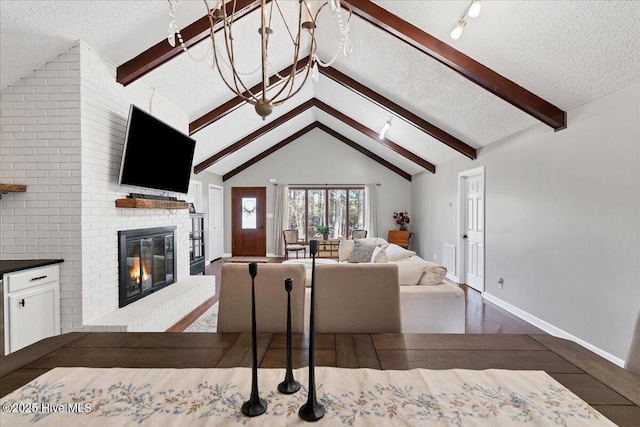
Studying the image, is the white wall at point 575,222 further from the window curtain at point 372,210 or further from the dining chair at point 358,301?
Answer: the window curtain at point 372,210

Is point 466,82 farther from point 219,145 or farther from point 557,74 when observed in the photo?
point 219,145

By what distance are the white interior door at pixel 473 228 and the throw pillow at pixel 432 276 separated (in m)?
2.28

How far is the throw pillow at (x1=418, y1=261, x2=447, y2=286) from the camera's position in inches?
107

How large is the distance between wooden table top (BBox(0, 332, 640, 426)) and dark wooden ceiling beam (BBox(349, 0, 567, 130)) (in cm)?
260

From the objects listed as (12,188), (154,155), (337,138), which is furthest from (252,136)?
(12,188)

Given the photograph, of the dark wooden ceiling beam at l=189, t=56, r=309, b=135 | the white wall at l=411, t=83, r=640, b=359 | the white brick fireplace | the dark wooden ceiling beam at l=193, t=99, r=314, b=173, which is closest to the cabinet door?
the white brick fireplace

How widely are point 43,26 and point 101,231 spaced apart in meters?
1.63

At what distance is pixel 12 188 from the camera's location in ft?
8.12

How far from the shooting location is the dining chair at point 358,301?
1.52 meters

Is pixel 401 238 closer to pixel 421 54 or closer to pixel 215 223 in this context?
pixel 215 223

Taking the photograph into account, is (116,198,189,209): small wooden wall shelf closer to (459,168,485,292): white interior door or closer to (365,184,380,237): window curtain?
(459,168,485,292): white interior door

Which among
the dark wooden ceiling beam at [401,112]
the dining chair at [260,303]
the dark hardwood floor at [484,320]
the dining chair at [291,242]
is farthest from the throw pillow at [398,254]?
the dining chair at [291,242]

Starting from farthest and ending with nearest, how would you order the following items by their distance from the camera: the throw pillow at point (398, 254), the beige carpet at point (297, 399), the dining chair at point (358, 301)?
1. the throw pillow at point (398, 254)
2. the dining chair at point (358, 301)
3. the beige carpet at point (297, 399)

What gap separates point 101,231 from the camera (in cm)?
285
